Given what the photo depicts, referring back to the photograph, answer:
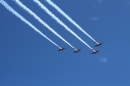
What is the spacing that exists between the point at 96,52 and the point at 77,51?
17.6 ft

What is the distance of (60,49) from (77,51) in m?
4.85

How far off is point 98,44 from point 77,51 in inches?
199

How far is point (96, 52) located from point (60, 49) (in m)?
10.2

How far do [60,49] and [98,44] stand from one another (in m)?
9.37

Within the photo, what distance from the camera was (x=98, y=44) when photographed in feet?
365

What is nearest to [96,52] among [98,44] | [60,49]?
[98,44]

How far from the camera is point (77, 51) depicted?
110 metres

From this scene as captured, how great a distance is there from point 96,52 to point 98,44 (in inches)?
115

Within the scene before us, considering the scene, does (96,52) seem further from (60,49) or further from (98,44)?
(60,49)

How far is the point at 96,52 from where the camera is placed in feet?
372
